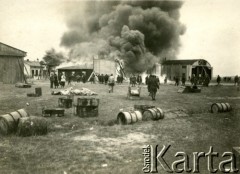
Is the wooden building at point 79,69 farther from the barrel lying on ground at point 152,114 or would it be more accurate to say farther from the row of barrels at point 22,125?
the row of barrels at point 22,125

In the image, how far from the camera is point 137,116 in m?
9.66

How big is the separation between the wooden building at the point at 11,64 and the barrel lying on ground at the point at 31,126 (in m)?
14.0

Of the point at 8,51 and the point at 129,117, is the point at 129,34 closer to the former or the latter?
the point at 8,51

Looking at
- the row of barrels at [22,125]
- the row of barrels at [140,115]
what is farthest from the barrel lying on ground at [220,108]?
the row of barrels at [22,125]

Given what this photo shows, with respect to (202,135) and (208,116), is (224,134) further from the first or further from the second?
(208,116)

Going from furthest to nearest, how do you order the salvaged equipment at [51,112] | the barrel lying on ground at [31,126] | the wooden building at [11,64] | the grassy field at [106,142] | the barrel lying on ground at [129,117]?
1. the wooden building at [11,64]
2. the salvaged equipment at [51,112]
3. the barrel lying on ground at [129,117]
4. the barrel lying on ground at [31,126]
5. the grassy field at [106,142]

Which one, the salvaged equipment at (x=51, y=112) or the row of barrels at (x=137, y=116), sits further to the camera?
the salvaged equipment at (x=51, y=112)

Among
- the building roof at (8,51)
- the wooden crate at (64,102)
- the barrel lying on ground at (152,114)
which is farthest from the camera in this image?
the building roof at (8,51)

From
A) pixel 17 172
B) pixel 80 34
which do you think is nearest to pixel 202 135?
pixel 17 172

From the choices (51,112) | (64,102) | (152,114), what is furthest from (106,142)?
(64,102)

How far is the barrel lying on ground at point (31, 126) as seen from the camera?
7574mm

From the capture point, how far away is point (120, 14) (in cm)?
4362

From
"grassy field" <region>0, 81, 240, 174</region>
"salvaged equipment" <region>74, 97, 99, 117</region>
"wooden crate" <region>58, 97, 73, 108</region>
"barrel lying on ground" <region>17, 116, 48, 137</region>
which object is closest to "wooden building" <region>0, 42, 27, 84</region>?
"wooden crate" <region>58, 97, 73, 108</region>

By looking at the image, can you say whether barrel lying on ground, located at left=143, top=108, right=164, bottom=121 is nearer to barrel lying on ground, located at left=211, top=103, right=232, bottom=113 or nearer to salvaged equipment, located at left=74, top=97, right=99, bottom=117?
salvaged equipment, located at left=74, top=97, right=99, bottom=117
